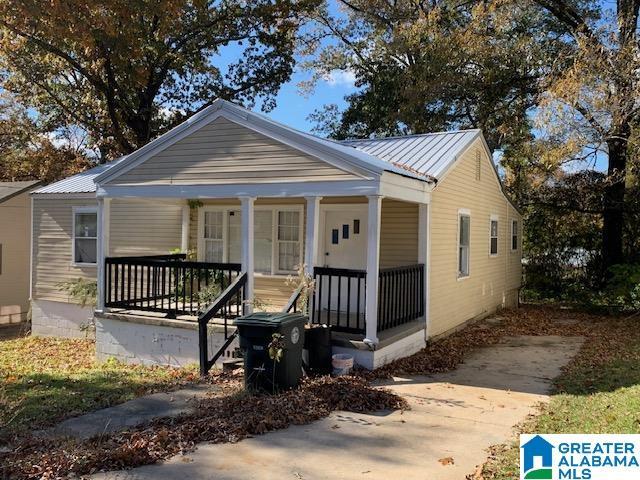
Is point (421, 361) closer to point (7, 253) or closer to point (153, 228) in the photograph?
point (153, 228)

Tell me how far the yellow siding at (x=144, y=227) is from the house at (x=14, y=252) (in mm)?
4811

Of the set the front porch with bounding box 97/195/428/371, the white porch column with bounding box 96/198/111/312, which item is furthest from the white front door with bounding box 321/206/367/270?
the white porch column with bounding box 96/198/111/312

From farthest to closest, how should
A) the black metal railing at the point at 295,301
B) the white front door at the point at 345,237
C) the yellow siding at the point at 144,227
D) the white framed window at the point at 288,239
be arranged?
the yellow siding at the point at 144,227
the white framed window at the point at 288,239
the white front door at the point at 345,237
the black metal railing at the point at 295,301

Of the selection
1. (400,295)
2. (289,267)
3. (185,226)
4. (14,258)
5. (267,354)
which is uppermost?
(185,226)

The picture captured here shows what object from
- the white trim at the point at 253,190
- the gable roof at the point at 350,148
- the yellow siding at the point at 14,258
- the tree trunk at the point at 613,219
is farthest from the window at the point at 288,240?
the tree trunk at the point at 613,219

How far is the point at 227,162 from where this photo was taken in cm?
962

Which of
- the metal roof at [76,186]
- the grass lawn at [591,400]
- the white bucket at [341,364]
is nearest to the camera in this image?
the grass lawn at [591,400]

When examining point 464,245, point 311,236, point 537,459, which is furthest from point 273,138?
point 537,459

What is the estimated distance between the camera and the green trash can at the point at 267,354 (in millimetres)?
6809

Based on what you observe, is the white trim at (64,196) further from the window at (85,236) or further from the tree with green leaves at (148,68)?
the tree with green leaves at (148,68)

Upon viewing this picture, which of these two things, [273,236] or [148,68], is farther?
[148,68]

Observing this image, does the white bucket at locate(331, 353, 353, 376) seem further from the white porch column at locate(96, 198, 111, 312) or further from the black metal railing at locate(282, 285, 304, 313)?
the white porch column at locate(96, 198, 111, 312)

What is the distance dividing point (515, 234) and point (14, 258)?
52.5ft

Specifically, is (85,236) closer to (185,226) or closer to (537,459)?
(185,226)
